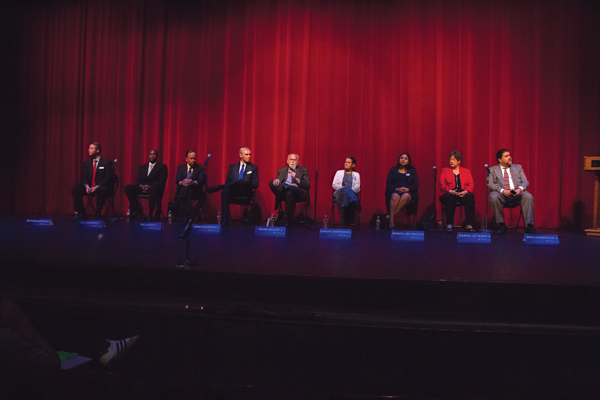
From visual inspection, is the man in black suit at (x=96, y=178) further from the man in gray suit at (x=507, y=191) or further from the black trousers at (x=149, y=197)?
the man in gray suit at (x=507, y=191)

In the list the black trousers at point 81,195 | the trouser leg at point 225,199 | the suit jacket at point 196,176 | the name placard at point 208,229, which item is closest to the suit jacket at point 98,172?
the black trousers at point 81,195

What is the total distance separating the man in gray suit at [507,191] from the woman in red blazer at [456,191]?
254mm

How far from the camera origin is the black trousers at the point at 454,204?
455cm

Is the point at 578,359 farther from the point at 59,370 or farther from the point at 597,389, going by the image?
the point at 59,370

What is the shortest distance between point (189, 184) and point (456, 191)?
3.53 m

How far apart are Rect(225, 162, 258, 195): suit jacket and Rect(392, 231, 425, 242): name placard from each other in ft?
6.70

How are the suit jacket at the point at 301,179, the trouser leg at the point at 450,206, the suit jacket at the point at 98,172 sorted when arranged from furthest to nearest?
the suit jacket at the point at 98,172 < the suit jacket at the point at 301,179 < the trouser leg at the point at 450,206

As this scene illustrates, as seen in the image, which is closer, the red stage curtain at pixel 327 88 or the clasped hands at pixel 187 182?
the clasped hands at pixel 187 182

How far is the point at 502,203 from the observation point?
4516 millimetres

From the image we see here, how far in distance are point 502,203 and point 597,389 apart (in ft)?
11.0

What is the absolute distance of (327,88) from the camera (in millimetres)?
5609

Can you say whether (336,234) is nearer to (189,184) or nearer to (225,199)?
(225,199)

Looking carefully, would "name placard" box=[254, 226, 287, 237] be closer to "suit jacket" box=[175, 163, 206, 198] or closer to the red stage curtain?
"suit jacket" box=[175, 163, 206, 198]

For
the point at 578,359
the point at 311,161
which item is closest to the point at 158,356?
the point at 578,359
